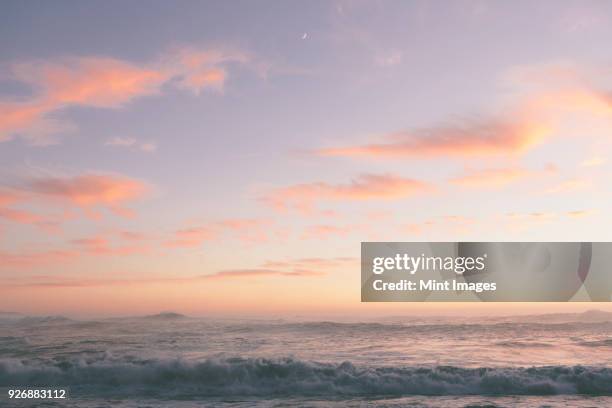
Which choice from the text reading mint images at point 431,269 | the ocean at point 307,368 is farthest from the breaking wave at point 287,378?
the text reading mint images at point 431,269

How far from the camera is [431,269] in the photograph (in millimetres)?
27859

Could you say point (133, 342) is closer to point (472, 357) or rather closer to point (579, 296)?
point (472, 357)

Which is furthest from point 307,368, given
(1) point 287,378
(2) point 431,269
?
(2) point 431,269

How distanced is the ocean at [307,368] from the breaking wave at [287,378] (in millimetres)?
41

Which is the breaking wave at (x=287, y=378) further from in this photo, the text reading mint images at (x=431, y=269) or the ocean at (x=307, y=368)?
the text reading mint images at (x=431, y=269)

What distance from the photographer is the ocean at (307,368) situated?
17016mm

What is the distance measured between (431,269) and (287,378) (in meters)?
11.7

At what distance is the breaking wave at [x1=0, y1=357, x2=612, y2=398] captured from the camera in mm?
18125

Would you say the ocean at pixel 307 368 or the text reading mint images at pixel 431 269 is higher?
the text reading mint images at pixel 431 269

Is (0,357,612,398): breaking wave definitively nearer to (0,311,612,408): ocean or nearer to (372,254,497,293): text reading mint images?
(0,311,612,408): ocean

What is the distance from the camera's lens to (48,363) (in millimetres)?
21703

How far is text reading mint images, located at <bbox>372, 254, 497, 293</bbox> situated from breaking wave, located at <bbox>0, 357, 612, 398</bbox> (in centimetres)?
779

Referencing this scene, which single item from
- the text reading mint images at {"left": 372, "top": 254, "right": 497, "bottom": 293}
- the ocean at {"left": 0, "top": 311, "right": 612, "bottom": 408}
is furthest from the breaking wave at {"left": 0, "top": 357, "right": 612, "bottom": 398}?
the text reading mint images at {"left": 372, "top": 254, "right": 497, "bottom": 293}

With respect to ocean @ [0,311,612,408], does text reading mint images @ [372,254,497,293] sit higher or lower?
higher
